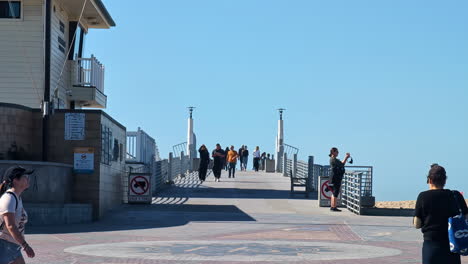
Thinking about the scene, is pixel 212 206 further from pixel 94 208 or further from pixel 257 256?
pixel 257 256

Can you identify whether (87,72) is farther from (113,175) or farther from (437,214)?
(437,214)

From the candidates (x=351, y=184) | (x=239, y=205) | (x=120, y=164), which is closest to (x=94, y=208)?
(x=120, y=164)

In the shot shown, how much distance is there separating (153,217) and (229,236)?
4754 mm

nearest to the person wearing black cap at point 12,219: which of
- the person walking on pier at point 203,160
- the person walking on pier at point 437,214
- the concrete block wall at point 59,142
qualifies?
the person walking on pier at point 437,214

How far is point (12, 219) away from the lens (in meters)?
7.55

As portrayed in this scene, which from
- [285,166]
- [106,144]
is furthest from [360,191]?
[285,166]

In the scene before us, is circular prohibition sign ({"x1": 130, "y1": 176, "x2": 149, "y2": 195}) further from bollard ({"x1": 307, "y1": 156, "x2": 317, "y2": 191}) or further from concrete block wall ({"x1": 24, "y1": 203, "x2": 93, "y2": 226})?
bollard ({"x1": 307, "y1": 156, "x2": 317, "y2": 191})

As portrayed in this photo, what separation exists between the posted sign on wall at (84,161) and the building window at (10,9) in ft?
30.1

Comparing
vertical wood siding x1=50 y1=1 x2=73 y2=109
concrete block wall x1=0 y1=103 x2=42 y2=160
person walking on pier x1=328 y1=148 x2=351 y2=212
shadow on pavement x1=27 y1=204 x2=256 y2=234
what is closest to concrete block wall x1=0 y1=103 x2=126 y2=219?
concrete block wall x1=0 y1=103 x2=42 y2=160

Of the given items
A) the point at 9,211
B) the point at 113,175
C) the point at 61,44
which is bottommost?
the point at 9,211

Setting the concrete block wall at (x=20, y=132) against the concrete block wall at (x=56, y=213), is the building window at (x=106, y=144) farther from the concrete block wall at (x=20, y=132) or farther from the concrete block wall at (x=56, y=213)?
the concrete block wall at (x=56, y=213)

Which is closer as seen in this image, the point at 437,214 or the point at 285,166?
the point at 437,214

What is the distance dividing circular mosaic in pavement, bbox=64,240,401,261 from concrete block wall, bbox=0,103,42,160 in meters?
6.15

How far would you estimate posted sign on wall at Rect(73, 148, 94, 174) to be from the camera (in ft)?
67.1
